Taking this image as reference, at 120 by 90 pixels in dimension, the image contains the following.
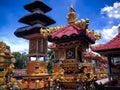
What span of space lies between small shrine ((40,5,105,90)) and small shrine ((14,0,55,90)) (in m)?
5.47

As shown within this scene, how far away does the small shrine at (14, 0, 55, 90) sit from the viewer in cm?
1847

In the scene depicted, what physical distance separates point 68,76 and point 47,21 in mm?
13759

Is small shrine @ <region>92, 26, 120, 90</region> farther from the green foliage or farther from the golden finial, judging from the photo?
the green foliage

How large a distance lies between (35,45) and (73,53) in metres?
9.75

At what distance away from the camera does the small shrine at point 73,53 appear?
11711 millimetres

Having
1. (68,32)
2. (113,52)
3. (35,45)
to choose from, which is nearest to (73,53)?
(68,32)

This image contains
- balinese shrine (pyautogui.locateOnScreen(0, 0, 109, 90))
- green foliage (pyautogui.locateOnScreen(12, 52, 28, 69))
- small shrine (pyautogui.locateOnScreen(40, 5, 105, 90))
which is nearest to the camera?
small shrine (pyautogui.locateOnScreen(40, 5, 105, 90))

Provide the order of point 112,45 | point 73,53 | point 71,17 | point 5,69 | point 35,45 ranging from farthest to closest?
1. point 35,45
2. point 5,69
3. point 71,17
4. point 73,53
5. point 112,45

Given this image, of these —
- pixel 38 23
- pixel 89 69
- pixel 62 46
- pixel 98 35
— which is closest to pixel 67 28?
pixel 62 46

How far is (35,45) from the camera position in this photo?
2111 cm

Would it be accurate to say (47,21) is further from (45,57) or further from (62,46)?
(62,46)

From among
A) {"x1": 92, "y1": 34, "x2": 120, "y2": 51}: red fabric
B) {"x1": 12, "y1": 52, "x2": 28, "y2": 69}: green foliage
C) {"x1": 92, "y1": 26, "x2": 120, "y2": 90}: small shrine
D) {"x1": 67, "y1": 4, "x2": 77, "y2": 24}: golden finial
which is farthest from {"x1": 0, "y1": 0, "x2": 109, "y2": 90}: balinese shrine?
{"x1": 12, "y1": 52, "x2": 28, "y2": 69}: green foliage

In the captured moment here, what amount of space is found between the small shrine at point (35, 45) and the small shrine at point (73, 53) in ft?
18.0

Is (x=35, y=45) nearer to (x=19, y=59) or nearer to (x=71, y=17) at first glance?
(x=71, y=17)
